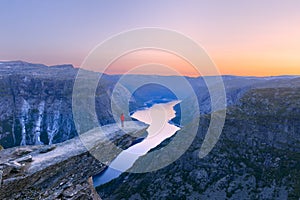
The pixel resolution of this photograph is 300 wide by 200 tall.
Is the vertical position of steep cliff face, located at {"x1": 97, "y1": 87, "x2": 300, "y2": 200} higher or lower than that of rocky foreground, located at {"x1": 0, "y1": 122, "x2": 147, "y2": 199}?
lower

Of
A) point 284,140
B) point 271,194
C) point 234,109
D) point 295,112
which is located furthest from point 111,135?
point 234,109

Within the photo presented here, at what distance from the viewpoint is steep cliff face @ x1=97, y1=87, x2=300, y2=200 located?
7551 cm

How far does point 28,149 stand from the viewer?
17031 millimetres

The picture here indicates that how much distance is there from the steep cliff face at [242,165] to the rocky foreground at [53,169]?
7234cm

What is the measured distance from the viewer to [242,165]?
3314 inches

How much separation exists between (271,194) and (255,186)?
17.9ft

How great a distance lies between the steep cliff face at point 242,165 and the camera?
7551 cm

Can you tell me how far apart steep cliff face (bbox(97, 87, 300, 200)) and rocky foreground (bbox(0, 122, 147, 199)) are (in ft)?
237

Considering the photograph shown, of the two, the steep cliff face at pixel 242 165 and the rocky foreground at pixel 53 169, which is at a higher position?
the rocky foreground at pixel 53 169

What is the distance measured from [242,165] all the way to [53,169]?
83.9m

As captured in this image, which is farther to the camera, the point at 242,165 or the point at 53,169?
the point at 242,165

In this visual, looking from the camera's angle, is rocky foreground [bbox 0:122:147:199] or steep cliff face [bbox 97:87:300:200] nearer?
rocky foreground [bbox 0:122:147:199]

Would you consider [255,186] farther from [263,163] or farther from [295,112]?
[295,112]

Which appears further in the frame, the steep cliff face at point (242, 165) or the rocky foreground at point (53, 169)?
the steep cliff face at point (242, 165)
